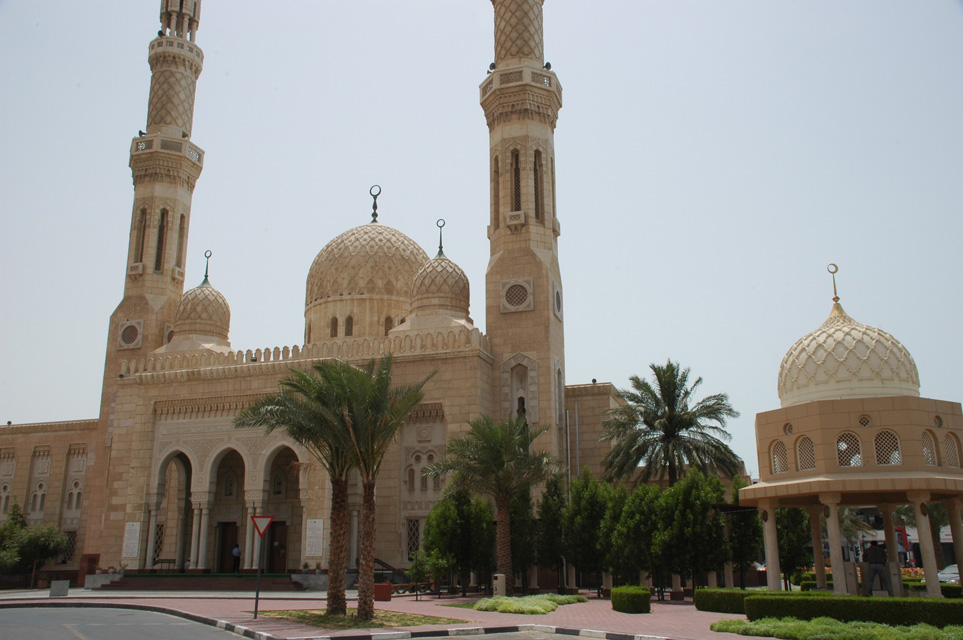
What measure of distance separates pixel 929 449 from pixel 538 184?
16782 mm

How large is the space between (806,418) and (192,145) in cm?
2801

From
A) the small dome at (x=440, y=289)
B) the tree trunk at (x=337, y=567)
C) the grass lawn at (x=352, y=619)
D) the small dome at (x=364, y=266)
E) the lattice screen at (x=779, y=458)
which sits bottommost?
the grass lawn at (x=352, y=619)

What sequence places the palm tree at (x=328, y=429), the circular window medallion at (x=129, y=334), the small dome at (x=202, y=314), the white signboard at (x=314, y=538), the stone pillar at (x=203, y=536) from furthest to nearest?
1. the circular window medallion at (x=129, y=334)
2. the small dome at (x=202, y=314)
3. the stone pillar at (x=203, y=536)
4. the white signboard at (x=314, y=538)
5. the palm tree at (x=328, y=429)

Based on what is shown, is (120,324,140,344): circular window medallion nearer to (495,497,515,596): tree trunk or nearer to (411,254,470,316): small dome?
(411,254,470,316): small dome

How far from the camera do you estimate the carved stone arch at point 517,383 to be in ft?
89.1

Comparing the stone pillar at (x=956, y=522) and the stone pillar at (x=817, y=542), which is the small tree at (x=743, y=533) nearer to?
the stone pillar at (x=817, y=542)

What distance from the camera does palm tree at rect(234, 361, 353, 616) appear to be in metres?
16.2

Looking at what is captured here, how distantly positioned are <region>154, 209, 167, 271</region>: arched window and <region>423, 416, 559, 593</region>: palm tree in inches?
694

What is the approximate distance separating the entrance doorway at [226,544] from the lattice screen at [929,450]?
22.7m

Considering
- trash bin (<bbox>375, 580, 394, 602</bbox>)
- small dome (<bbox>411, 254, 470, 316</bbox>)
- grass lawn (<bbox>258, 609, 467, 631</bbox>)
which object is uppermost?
small dome (<bbox>411, 254, 470, 316</bbox>)

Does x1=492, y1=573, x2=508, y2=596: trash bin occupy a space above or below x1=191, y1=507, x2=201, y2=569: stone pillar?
below

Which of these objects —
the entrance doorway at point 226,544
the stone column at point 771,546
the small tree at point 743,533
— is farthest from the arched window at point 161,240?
the stone column at point 771,546

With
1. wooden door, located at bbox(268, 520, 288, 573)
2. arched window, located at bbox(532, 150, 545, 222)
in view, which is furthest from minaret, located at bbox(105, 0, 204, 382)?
arched window, located at bbox(532, 150, 545, 222)

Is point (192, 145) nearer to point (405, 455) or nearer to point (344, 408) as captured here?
point (405, 455)
